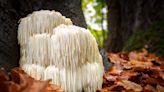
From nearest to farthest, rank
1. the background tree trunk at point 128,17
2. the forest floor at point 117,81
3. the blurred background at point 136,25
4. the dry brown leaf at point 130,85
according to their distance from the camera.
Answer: the forest floor at point 117,81 → the dry brown leaf at point 130,85 → the blurred background at point 136,25 → the background tree trunk at point 128,17

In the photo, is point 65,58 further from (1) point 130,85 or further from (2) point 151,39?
(2) point 151,39

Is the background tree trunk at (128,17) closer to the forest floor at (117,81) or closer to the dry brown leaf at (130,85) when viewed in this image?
the forest floor at (117,81)

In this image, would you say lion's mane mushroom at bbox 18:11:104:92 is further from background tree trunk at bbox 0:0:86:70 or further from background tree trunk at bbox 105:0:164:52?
background tree trunk at bbox 105:0:164:52

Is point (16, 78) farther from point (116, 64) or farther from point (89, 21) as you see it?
→ point (89, 21)

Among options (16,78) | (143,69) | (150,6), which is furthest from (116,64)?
(150,6)

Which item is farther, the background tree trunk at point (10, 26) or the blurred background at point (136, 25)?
the blurred background at point (136, 25)

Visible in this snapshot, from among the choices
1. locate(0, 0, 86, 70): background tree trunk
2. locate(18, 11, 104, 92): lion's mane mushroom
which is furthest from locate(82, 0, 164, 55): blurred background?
locate(18, 11, 104, 92): lion's mane mushroom

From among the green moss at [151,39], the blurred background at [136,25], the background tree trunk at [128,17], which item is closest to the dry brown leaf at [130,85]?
the blurred background at [136,25]
